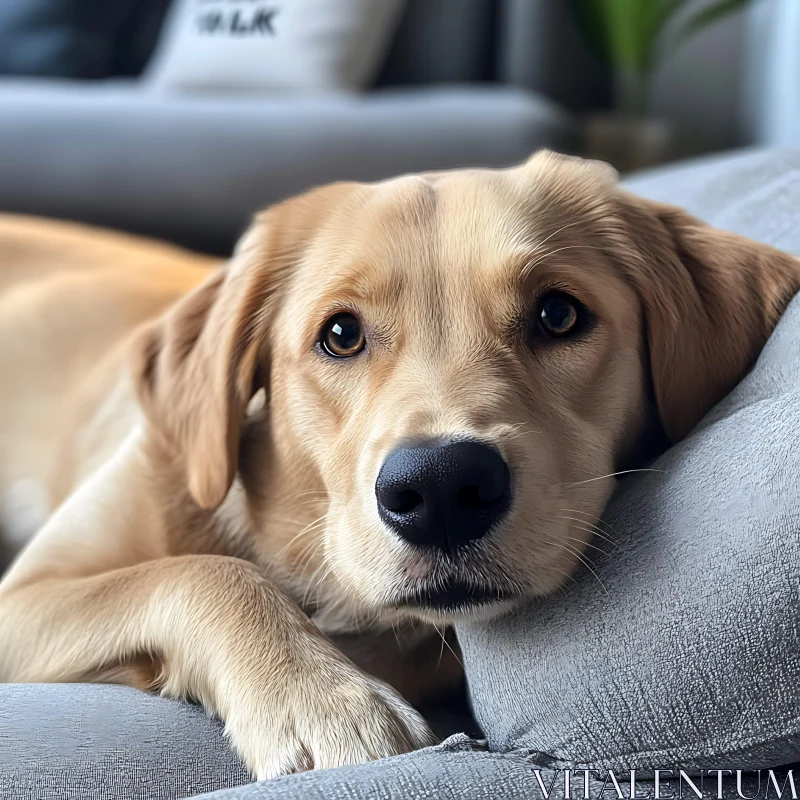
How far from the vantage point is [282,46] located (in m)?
3.74

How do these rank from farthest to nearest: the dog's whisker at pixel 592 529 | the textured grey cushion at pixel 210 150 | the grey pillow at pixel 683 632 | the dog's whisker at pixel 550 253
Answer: the textured grey cushion at pixel 210 150
the dog's whisker at pixel 550 253
the dog's whisker at pixel 592 529
the grey pillow at pixel 683 632

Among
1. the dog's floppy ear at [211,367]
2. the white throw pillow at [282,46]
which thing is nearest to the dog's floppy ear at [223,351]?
the dog's floppy ear at [211,367]

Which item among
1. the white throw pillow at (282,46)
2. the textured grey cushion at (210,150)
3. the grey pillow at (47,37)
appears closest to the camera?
the textured grey cushion at (210,150)

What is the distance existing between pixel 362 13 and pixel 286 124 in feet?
2.36

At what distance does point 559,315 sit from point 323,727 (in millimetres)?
645

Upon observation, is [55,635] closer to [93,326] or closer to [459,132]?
[93,326]

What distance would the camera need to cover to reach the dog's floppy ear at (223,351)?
1488 millimetres

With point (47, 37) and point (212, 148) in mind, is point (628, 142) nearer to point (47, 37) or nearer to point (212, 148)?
point (212, 148)

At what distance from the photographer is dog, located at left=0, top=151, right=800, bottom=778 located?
114 cm

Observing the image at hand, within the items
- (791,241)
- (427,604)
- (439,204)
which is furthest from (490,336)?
(791,241)

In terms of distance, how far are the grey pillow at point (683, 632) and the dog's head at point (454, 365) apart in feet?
0.26

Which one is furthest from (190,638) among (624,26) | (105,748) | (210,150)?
(624,26)

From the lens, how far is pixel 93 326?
2.41 metres

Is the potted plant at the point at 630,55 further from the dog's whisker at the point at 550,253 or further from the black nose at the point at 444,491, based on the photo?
the black nose at the point at 444,491
